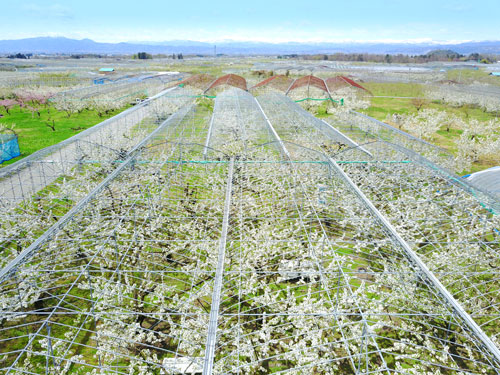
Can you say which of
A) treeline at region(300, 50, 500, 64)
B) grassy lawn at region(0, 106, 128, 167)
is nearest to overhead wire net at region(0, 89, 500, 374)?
grassy lawn at region(0, 106, 128, 167)

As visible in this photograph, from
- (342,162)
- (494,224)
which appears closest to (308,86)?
(342,162)

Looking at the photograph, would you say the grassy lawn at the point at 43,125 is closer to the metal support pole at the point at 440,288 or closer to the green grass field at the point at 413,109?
the metal support pole at the point at 440,288

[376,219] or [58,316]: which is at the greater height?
[376,219]

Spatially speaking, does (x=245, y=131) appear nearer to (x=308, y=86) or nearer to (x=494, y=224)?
(x=494, y=224)

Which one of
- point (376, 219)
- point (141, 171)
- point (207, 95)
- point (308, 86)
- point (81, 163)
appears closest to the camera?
point (376, 219)

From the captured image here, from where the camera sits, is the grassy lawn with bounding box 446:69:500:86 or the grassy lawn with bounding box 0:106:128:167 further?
the grassy lawn with bounding box 446:69:500:86

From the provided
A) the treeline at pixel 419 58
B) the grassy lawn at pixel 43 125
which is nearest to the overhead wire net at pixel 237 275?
the grassy lawn at pixel 43 125

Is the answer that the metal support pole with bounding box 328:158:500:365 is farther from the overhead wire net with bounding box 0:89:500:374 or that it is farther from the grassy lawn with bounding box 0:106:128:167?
the grassy lawn with bounding box 0:106:128:167
